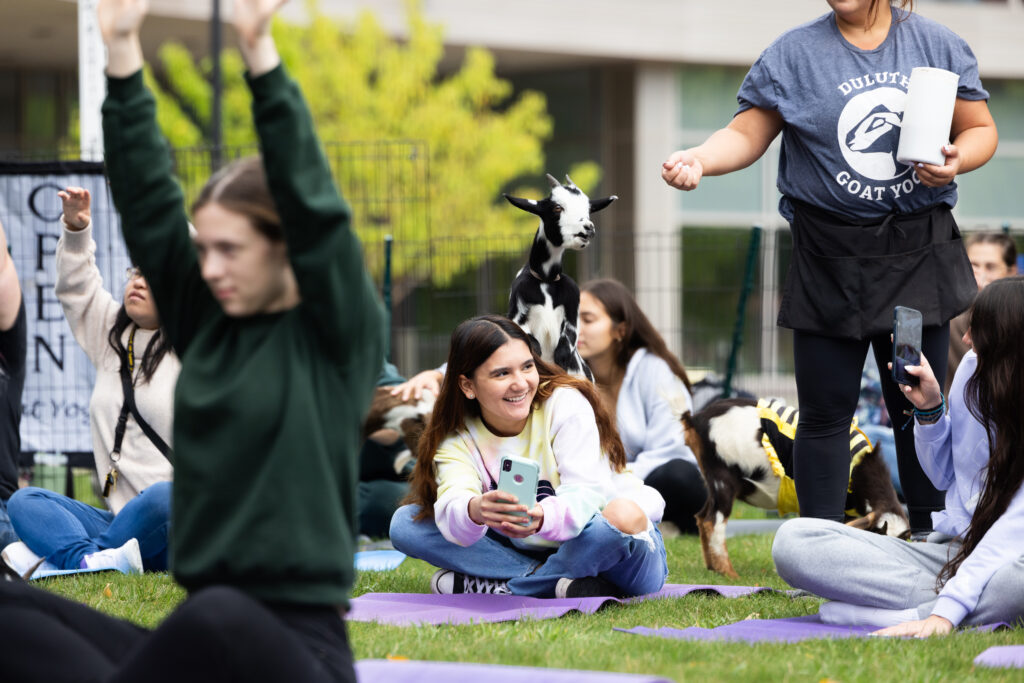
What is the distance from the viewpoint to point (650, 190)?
83.5 feet

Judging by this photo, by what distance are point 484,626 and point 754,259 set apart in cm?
541

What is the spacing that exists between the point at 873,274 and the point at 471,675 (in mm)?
2408

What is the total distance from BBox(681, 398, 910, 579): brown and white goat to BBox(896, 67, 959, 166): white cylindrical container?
185cm

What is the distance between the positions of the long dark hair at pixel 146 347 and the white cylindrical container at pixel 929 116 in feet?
10.9

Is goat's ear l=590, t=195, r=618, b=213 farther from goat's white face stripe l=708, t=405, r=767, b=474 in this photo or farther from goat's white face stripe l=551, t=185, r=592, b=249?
goat's white face stripe l=708, t=405, r=767, b=474

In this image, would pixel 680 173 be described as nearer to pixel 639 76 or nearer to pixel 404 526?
pixel 404 526

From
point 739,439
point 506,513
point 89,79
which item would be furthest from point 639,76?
point 506,513

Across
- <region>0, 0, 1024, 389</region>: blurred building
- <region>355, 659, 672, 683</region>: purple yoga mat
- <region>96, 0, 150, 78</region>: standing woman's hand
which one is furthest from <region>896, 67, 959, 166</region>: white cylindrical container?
<region>0, 0, 1024, 389</region>: blurred building

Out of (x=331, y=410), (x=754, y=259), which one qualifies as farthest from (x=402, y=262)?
(x=331, y=410)

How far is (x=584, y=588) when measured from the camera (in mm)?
4641

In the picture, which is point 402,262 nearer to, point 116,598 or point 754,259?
point 754,259

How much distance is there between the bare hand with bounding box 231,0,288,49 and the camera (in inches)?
90.0

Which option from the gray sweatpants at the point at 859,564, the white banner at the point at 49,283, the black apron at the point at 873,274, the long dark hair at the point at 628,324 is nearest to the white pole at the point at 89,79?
the white banner at the point at 49,283

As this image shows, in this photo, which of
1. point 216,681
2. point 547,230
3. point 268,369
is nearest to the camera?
point 216,681
